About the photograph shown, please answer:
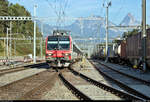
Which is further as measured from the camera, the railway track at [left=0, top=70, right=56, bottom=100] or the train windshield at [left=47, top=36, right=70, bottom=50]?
the train windshield at [left=47, top=36, right=70, bottom=50]

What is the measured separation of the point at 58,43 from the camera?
22.2m

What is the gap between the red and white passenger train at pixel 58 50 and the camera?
21.6m

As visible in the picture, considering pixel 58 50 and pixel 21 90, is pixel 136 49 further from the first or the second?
pixel 21 90

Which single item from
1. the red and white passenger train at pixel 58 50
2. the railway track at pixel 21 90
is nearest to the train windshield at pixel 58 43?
the red and white passenger train at pixel 58 50

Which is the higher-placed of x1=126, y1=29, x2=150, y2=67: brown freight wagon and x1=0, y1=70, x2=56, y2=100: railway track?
x1=126, y1=29, x2=150, y2=67: brown freight wagon

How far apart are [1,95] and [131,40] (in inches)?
753

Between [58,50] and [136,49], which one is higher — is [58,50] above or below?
below

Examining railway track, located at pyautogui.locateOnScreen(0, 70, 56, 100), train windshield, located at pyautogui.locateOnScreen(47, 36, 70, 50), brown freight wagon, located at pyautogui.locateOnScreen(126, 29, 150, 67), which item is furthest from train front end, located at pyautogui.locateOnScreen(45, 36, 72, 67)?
railway track, located at pyautogui.locateOnScreen(0, 70, 56, 100)

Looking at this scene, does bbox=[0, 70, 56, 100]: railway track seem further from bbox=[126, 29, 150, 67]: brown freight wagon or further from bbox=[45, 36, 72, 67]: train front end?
bbox=[126, 29, 150, 67]: brown freight wagon

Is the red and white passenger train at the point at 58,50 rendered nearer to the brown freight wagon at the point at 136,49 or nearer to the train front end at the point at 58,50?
the train front end at the point at 58,50

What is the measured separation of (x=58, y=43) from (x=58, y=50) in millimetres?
765

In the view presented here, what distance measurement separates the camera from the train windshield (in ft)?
72.4

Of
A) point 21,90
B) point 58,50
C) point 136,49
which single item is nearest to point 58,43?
point 58,50

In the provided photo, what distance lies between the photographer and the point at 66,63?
74.2 ft
